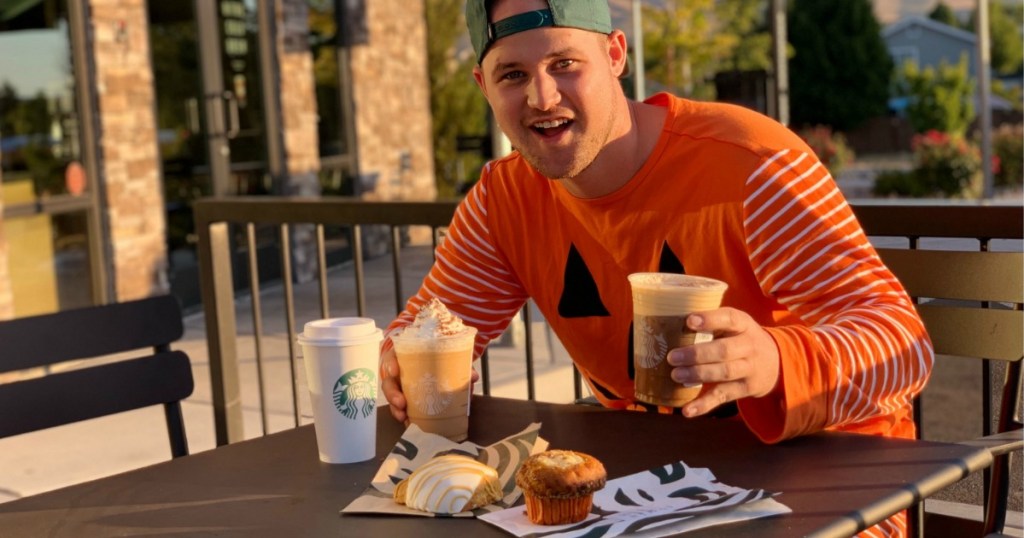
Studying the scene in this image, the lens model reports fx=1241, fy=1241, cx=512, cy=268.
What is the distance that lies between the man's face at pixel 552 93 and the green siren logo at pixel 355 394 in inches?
18.0

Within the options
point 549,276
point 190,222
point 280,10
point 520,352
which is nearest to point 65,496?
point 549,276

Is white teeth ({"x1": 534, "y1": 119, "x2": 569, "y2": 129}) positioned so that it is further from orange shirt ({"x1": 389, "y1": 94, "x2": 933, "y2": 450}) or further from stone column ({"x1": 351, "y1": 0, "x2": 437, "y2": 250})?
stone column ({"x1": 351, "y1": 0, "x2": 437, "y2": 250})

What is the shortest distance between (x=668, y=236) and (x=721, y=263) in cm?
10

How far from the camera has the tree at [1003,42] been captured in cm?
4928

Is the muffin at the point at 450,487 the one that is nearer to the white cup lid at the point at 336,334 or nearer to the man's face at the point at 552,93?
the white cup lid at the point at 336,334

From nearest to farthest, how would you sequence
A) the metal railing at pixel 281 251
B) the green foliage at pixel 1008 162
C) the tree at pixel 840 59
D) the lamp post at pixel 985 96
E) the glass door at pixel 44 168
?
the metal railing at pixel 281 251, the glass door at pixel 44 168, the lamp post at pixel 985 96, the green foliage at pixel 1008 162, the tree at pixel 840 59

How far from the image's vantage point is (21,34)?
688 centimetres

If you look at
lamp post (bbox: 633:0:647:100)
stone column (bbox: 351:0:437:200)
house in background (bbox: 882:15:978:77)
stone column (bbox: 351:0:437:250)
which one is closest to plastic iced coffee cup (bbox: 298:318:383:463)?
lamp post (bbox: 633:0:647:100)

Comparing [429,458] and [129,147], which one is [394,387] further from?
[129,147]

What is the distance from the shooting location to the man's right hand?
76.6 inches

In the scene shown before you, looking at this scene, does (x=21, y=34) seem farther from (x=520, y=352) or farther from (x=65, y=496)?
(x=65, y=496)

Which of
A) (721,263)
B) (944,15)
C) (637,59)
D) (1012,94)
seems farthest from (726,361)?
(944,15)

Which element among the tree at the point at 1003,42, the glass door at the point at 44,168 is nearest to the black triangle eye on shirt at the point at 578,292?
the glass door at the point at 44,168

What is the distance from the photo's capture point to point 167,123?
327 inches
